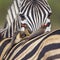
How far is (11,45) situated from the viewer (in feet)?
8.05

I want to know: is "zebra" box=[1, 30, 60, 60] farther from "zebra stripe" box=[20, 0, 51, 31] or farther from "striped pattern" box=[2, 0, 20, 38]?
"striped pattern" box=[2, 0, 20, 38]

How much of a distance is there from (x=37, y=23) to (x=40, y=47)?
881mm

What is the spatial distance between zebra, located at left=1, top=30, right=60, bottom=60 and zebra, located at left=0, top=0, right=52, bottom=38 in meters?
0.65

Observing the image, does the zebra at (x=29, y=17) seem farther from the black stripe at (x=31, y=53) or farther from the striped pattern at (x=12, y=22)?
the black stripe at (x=31, y=53)

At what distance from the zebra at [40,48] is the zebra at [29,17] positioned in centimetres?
65

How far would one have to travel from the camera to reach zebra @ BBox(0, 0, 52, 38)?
2.96 meters

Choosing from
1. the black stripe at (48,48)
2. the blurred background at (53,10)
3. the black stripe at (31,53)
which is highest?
the black stripe at (48,48)

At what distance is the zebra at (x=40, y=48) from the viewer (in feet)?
6.53

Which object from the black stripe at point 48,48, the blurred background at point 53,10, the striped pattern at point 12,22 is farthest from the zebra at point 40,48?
the blurred background at point 53,10

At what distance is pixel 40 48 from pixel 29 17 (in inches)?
39.6

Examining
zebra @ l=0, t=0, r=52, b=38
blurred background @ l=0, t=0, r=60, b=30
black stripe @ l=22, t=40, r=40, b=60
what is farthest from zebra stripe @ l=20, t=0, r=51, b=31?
blurred background @ l=0, t=0, r=60, b=30

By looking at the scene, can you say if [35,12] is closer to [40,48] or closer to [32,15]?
[32,15]

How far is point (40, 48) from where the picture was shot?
2.06 meters

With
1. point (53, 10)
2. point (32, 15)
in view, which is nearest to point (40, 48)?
point (32, 15)
